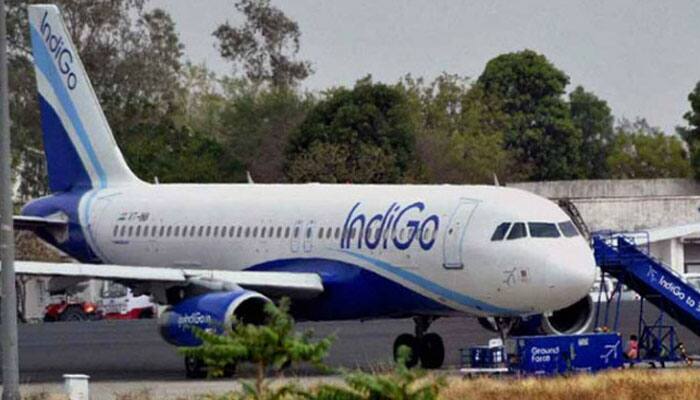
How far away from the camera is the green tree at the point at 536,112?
125 meters

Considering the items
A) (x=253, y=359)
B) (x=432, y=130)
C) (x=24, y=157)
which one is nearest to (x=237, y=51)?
(x=432, y=130)

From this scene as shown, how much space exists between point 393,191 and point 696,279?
94.7 feet

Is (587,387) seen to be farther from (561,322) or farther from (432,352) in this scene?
(561,322)

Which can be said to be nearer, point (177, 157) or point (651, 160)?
point (177, 157)

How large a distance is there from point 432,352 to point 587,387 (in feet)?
33.5

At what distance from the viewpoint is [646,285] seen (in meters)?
40.1

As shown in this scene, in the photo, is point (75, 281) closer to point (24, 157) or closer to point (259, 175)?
point (259, 175)

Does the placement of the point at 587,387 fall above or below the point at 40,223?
below

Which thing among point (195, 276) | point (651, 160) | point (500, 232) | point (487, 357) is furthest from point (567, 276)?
point (651, 160)

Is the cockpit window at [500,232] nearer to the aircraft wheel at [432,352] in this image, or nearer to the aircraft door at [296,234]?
the aircraft wheel at [432,352]

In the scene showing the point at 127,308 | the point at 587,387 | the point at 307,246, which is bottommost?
the point at 127,308

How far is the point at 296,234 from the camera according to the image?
132ft

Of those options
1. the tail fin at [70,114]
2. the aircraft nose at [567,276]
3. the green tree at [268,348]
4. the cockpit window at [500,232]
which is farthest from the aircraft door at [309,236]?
the green tree at [268,348]

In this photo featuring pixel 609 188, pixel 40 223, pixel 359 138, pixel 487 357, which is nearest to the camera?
pixel 487 357
